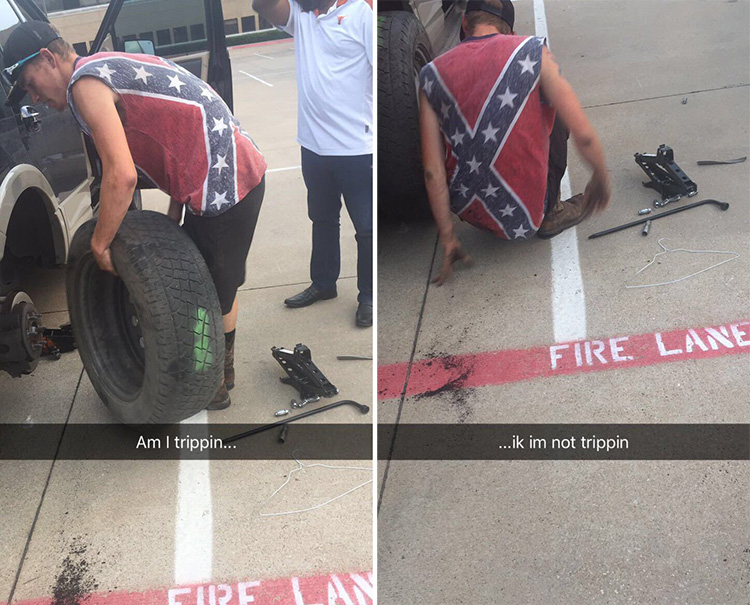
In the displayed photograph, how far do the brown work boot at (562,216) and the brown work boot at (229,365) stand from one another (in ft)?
4.95

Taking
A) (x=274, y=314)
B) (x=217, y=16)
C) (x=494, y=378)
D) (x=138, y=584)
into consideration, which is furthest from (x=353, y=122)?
(x=138, y=584)

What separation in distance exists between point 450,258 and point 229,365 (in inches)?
38.1

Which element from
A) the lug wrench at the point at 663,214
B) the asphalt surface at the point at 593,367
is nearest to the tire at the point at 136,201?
the asphalt surface at the point at 593,367

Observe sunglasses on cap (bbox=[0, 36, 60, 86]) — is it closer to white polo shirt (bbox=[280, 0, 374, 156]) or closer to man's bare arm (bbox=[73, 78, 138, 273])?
man's bare arm (bbox=[73, 78, 138, 273])

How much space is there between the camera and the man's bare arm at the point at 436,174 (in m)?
2.81

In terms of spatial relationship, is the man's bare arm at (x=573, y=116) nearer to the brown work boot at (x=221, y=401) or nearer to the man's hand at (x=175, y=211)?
the man's hand at (x=175, y=211)

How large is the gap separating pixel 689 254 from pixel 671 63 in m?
1.54

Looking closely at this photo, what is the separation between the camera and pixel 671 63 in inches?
163

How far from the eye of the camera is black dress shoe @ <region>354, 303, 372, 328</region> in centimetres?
252

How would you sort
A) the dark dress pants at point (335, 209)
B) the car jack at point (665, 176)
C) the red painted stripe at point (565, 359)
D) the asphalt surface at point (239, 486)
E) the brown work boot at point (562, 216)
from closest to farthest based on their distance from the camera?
1. the asphalt surface at point (239, 486)
2. the dark dress pants at point (335, 209)
3. the red painted stripe at point (565, 359)
4. the brown work boot at point (562, 216)
5. the car jack at point (665, 176)

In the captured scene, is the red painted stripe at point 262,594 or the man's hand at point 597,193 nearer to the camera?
the red painted stripe at point 262,594

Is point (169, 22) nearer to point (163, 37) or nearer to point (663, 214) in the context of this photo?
point (163, 37)

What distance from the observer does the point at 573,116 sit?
292 centimetres

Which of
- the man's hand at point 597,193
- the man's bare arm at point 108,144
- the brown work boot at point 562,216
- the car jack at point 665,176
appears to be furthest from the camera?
the car jack at point 665,176
